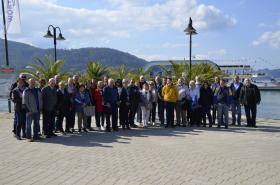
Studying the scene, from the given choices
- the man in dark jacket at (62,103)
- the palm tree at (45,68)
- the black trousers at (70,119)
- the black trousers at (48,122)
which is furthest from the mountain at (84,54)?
the black trousers at (48,122)

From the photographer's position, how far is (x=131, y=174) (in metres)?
7.51

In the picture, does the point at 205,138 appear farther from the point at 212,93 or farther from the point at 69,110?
the point at 69,110

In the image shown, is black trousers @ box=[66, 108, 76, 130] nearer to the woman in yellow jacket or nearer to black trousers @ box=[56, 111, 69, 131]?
black trousers @ box=[56, 111, 69, 131]

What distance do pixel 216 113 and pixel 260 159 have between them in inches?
282

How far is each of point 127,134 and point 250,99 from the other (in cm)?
522

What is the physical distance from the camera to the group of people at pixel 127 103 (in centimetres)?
1215

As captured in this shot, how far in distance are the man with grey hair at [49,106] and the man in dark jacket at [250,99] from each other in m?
7.24

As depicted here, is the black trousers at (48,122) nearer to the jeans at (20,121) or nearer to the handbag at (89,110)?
the jeans at (20,121)

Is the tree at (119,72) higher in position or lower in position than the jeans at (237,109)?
higher

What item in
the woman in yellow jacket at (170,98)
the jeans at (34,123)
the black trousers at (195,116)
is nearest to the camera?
the jeans at (34,123)

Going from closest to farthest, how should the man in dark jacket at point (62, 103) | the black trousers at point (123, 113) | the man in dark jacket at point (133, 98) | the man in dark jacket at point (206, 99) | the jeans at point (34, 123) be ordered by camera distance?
the jeans at point (34, 123) < the man in dark jacket at point (62, 103) < the black trousers at point (123, 113) < the man in dark jacket at point (133, 98) < the man in dark jacket at point (206, 99)

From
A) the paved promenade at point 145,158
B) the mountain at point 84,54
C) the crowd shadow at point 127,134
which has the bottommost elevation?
the crowd shadow at point 127,134

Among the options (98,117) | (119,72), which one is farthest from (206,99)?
(119,72)

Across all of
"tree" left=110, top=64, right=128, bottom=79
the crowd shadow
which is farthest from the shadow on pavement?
"tree" left=110, top=64, right=128, bottom=79
